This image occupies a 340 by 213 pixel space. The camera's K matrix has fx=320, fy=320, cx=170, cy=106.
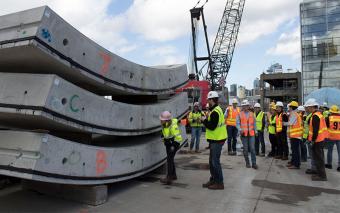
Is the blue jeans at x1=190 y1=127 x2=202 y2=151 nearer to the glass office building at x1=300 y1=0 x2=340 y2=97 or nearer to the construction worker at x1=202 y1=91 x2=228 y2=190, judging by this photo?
the construction worker at x1=202 y1=91 x2=228 y2=190

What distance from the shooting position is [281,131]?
8414 millimetres

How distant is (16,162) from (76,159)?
2.25 feet

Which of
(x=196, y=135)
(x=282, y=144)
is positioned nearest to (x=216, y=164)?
(x=282, y=144)

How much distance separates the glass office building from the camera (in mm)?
38497

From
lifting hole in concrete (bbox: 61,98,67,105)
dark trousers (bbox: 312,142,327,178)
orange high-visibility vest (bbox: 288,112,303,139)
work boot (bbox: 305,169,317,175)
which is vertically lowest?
work boot (bbox: 305,169,317,175)

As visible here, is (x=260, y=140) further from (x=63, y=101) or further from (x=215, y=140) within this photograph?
(x=63, y=101)

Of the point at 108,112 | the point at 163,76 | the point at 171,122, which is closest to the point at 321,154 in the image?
the point at 171,122

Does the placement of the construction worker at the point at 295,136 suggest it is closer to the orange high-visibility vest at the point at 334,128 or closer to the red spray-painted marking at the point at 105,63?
the orange high-visibility vest at the point at 334,128

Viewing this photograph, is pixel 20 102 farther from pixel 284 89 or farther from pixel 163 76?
pixel 284 89

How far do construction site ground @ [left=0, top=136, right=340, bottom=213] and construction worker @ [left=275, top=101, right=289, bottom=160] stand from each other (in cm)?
Answer: 187

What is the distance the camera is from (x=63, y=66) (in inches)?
142

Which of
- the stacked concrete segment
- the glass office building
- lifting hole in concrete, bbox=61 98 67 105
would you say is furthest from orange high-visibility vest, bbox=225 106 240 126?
the glass office building

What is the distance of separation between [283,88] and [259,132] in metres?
45.0

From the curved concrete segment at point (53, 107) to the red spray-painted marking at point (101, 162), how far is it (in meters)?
0.30
